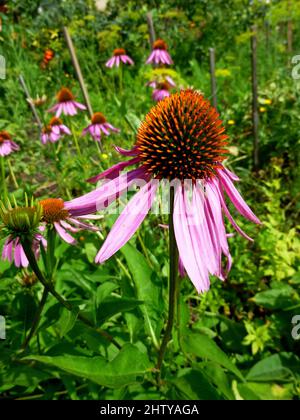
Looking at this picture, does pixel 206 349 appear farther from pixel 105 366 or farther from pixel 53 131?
pixel 53 131

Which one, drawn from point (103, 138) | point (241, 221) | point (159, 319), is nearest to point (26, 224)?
point (159, 319)

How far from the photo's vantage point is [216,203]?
2.15 ft

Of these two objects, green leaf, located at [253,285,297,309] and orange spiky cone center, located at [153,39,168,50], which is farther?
orange spiky cone center, located at [153,39,168,50]

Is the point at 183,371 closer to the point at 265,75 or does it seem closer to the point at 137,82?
the point at 137,82

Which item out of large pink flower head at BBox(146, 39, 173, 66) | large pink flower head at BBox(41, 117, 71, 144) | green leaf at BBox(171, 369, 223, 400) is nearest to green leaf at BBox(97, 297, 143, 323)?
green leaf at BBox(171, 369, 223, 400)

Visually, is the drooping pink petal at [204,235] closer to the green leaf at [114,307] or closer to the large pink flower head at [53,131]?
the green leaf at [114,307]

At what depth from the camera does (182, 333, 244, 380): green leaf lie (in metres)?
0.79

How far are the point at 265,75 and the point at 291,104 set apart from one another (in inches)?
52.9

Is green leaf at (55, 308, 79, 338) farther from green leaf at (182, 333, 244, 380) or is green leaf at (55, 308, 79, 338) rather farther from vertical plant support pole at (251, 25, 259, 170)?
vertical plant support pole at (251, 25, 259, 170)

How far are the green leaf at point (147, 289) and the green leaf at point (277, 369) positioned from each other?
37 cm

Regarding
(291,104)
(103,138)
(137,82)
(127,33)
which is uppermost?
(127,33)

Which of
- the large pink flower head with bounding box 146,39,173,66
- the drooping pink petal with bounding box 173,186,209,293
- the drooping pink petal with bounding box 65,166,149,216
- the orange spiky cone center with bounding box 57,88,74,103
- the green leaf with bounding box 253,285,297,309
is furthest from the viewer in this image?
the large pink flower head with bounding box 146,39,173,66

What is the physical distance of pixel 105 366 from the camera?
0.65m

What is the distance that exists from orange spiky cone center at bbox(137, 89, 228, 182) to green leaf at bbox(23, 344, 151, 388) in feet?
1.24
